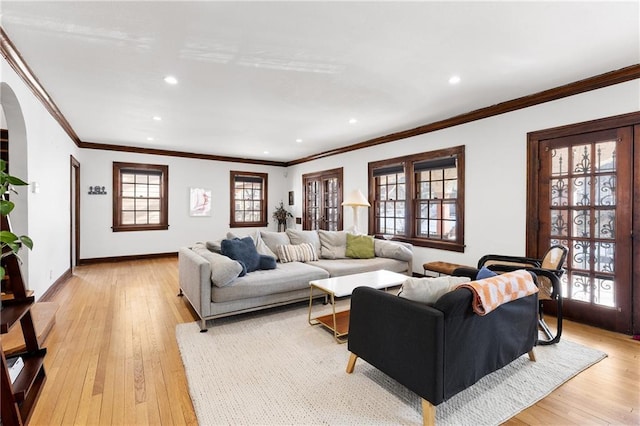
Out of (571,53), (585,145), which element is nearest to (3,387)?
(571,53)

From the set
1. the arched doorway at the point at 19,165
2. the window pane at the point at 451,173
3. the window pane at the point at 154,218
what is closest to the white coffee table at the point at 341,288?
the window pane at the point at 451,173

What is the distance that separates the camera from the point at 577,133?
333 centimetres

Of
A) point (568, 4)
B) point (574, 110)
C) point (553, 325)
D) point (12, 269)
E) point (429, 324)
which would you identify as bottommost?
point (553, 325)

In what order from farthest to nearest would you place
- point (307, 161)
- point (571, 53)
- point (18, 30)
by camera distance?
1. point (307, 161)
2. point (571, 53)
3. point (18, 30)

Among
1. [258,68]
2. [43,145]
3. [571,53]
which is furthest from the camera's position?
[43,145]

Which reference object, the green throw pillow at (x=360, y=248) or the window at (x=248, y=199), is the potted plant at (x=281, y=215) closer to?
the window at (x=248, y=199)

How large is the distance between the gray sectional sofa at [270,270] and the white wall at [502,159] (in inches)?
42.2

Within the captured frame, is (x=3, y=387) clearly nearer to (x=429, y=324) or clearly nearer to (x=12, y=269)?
(x=12, y=269)

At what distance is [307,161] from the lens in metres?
8.00

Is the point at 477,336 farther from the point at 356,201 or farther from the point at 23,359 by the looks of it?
the point at 356,201

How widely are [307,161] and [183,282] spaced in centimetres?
489

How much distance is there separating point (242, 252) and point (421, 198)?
3.11 m

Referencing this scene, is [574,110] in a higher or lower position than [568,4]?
lower

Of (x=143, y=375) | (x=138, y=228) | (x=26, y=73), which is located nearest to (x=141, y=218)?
(x=138, y=228)
